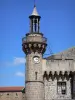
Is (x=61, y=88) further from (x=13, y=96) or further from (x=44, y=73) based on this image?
(x=13, y=96)

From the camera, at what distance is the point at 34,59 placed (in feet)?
169

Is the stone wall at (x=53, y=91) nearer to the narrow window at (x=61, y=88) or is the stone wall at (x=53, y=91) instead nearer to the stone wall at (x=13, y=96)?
Answer: the narrow window at (x=61, y=88)

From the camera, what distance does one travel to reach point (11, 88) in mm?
90812

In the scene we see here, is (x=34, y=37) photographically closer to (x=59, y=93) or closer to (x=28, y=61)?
(x=28, y=61)

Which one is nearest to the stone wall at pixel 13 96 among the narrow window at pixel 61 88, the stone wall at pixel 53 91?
Answer: the stone wall at pixel 53 91

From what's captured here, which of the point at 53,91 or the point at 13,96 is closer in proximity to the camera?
the point at 53,91

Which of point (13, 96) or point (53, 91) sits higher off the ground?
point (53, 91)

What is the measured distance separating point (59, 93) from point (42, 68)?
4247 mm

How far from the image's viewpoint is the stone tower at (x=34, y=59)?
165ft

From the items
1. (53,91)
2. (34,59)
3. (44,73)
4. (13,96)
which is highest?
(34,59)

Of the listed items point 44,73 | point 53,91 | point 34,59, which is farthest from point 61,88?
point 34,59

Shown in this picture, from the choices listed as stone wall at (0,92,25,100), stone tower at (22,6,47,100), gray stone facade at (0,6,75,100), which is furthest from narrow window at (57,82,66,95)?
stone wall at (0,92,25,100)

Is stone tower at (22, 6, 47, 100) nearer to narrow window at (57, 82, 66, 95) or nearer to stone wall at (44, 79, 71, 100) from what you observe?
stone wall at (44, 79, 71, 100)

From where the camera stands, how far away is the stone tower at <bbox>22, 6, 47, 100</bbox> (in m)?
50.2
